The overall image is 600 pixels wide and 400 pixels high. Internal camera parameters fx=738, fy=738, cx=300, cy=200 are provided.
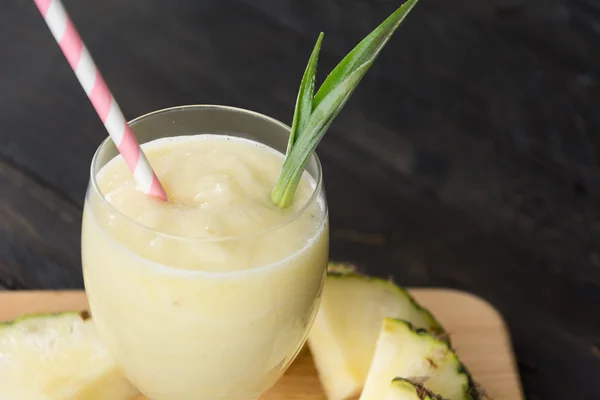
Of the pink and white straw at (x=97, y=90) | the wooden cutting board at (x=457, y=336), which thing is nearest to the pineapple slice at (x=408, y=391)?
the wooden cutting board at (x=457, y=336)

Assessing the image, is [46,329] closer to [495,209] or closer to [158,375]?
[158,375]

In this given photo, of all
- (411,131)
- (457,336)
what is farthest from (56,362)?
(411,131)

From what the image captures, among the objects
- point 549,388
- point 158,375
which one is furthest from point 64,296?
point 549,388

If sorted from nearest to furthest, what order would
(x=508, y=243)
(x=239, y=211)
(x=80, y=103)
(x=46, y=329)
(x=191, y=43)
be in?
(x=239, y=211), (x=46, y=329), (x=508, y=243), (x=80, y=103), (x=191, y=43)

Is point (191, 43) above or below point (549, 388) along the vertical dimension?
above

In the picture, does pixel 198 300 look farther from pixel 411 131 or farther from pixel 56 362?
pixel 411 131

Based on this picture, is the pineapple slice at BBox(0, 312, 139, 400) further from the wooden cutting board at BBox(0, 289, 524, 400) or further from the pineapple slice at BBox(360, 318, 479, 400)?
the pineapple slice at BBox(360, 318, 479, 400)

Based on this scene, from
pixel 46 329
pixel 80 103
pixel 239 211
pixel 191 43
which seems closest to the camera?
pixel 239 211

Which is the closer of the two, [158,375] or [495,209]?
[158,375]
